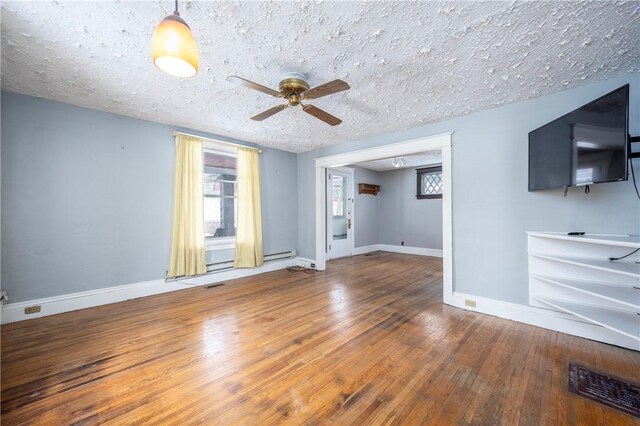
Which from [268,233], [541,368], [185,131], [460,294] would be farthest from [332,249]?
[541,368]

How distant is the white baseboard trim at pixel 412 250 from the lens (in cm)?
663

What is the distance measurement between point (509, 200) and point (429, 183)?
4234 millimetres

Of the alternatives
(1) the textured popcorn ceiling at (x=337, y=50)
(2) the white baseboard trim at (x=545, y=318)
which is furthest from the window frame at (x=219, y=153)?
(2) the white baseboard trim at (x=545, y=318)

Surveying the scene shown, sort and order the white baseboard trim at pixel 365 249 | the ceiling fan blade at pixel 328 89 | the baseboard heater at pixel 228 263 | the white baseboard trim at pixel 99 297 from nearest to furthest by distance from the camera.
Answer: the ceiling fan blade at pixel 328 89 → the white baseboard trim at pixel 99 297 → the baseboard heater at pixel 228 263 → the white baseboard trim at pixel 365 249

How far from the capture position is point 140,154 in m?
3.52

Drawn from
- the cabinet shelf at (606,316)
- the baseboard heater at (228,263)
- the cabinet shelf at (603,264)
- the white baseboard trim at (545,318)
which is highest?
the cabinet shelf at (603,264)

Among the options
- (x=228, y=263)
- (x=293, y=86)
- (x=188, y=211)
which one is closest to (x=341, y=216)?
(x=228, y=263)

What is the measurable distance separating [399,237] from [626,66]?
18.6 feet

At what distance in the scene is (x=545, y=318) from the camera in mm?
2559

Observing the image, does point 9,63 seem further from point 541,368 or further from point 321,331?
point 541,368

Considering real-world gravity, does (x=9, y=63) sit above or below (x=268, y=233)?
above

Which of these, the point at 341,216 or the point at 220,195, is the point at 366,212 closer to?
the point at 341,216

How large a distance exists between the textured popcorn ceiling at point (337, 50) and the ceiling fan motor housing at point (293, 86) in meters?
0.07

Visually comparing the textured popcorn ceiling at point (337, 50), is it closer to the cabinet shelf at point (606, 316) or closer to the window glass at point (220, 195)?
the window glass at point (220, 195)
